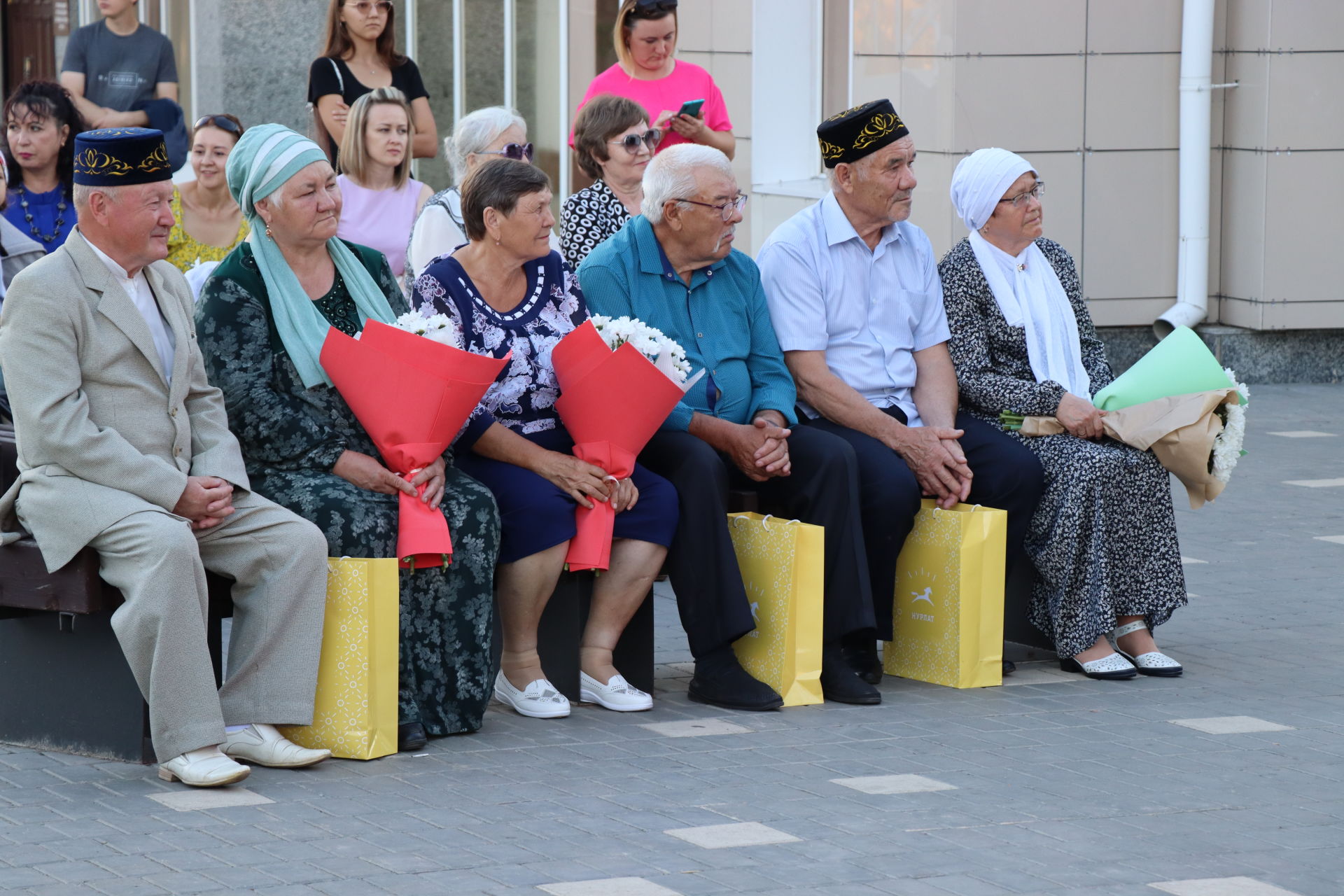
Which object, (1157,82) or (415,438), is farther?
(1157,82)

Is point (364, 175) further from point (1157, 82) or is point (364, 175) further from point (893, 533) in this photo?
point (1157, 82)

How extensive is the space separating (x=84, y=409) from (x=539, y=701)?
1.50m

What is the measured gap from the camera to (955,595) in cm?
574

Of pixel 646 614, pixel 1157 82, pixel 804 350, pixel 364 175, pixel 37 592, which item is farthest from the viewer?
pixel 1157 82

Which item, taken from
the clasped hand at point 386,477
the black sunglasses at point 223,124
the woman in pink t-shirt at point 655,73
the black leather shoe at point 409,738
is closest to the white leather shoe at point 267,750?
the black leather shoe at point 409,738

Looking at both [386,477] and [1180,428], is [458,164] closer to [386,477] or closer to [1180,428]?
[386,477]

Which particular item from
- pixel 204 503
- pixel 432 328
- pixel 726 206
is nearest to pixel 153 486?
pixel 204 503

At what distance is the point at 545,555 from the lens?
17.5ft

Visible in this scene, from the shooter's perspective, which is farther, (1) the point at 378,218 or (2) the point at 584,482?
(1) the point at 378,218

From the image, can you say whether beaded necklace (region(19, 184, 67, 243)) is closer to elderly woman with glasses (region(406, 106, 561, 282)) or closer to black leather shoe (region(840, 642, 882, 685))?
elderly woman with glasses (region(406, 106, 561, 282))

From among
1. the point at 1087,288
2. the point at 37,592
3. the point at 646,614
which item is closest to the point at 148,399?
the point at 37,592

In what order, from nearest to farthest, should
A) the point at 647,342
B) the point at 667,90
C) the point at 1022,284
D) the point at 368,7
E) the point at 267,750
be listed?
the point at 267,750
the point at 647,342
the point at 1022,284
the point at 368,7
the point at 667,90

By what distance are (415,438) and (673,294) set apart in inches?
44.2

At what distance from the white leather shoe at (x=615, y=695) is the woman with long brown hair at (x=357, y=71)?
3846 mm
